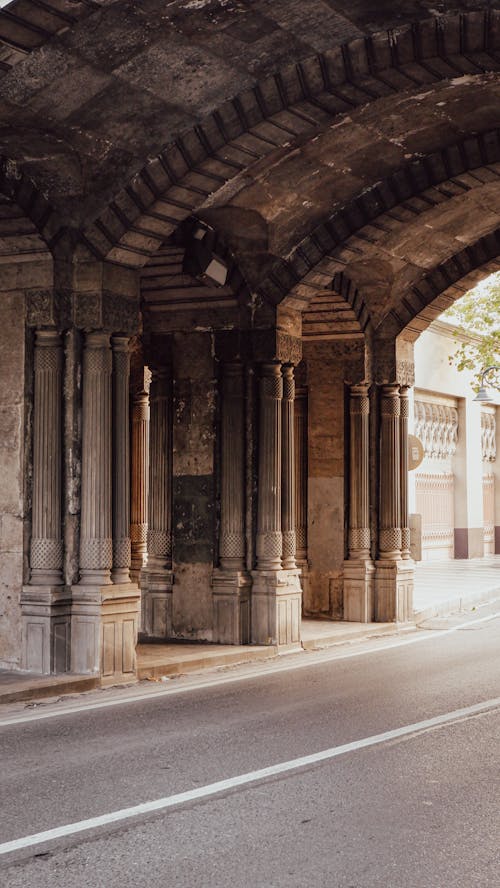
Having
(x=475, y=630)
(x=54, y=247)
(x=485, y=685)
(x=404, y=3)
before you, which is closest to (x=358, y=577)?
(x=475, y=630)

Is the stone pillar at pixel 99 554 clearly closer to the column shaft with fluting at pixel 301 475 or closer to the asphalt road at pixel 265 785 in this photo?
the asphalt road at pixel 265 785

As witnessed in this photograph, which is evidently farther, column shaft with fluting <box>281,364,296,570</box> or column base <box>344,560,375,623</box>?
column base <box>344,560,375,623</box>

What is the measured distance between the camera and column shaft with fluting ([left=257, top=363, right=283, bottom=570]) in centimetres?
1485

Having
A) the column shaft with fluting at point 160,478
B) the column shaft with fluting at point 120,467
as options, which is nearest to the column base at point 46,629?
the column shaft with fluting at point 120,467

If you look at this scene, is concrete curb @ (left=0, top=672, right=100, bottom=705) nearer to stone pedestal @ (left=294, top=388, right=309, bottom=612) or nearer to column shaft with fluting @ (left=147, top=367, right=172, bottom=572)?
column shaft with fluting @ (left=147, top=367, right=172, bottom=572)

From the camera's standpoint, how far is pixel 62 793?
7.11 m

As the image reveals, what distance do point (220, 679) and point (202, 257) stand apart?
17.2ft

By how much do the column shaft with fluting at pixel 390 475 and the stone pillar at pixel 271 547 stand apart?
3076 millimetres

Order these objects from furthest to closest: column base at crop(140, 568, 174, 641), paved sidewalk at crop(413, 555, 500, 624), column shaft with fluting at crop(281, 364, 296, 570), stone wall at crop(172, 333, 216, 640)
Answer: paved sidewalk at crop(413, 555, 500, 624), column base at crop(140, 568, 174, 641), stone wall at crop(172, 333, 216, 640), column shaft with fluting at crop(281, 364, 296, 570)

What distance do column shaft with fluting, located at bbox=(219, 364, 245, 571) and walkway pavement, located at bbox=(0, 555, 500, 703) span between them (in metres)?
1.21

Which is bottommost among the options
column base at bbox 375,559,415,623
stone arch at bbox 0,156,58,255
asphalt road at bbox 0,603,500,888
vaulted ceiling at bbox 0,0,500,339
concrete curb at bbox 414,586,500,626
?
asphalt road at bbox 0,603,500,888

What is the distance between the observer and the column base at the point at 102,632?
464 inches

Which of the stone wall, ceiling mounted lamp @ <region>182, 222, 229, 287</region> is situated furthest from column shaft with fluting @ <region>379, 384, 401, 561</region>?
ceiling mounted lamp @ <region>182, 222, 229, 287</region>

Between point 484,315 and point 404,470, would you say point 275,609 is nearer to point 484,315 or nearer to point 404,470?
point 404,470
